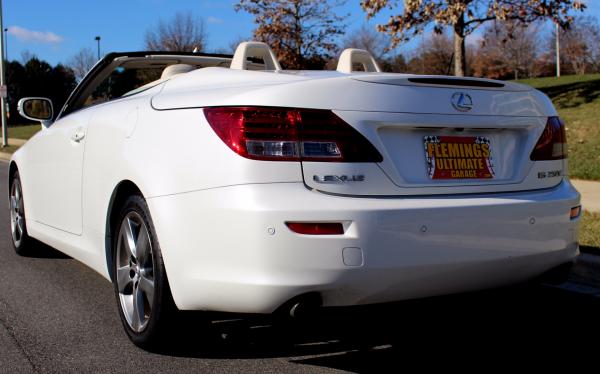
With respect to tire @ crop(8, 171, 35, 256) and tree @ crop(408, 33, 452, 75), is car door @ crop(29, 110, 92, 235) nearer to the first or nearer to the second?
tire @ crop(8, 171, 35, 256)

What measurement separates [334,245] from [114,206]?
150cm

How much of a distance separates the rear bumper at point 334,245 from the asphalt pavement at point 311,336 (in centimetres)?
31

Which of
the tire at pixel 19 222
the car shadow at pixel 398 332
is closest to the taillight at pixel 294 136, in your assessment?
the car shadow at pixel 398 332

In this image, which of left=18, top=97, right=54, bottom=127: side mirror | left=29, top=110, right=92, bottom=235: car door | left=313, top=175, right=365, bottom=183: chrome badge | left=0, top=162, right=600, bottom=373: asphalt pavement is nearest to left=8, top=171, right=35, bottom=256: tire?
left=29, top=110, right=92, bottom=235: car door

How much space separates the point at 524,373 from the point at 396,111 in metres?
1.38

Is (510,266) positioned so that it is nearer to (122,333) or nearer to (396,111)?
(396,111)

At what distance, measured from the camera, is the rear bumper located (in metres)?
2.94

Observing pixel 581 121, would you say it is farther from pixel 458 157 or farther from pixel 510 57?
pixel 510 57

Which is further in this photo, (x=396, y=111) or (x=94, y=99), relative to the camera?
(x=94, y=99)

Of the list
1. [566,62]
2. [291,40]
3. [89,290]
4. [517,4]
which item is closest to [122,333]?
[89,290]

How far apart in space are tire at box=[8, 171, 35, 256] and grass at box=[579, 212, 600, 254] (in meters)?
4.45

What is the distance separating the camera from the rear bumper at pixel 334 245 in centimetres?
294

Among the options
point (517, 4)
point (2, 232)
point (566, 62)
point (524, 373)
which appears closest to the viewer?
point (524, 373)

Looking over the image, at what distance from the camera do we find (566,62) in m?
62.1
